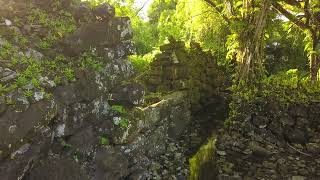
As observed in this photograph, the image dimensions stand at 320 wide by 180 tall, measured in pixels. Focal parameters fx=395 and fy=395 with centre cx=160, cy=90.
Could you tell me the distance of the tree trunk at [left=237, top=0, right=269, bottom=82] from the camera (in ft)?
38.5

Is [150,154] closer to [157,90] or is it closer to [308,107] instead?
[157,90]

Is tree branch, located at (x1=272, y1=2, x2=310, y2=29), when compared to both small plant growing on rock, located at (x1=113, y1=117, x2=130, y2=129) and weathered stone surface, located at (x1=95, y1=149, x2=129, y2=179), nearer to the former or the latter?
small plant growing on rock, located at (x1=113, y1=117, x2=130, y2=129)

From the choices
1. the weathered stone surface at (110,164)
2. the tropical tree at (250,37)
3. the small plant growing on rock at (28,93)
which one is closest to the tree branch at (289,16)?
the tropical tree at (250,37)

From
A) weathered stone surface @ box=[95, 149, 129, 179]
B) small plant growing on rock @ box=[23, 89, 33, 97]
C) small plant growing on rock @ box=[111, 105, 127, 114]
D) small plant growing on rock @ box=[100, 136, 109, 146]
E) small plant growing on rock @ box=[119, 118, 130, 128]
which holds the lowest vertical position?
weathered stone surface @ box=[95, 149, 129, 179]

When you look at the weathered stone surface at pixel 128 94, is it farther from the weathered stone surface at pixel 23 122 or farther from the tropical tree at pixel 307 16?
the tropical tree at pixel 307 16

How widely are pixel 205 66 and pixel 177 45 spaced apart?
4.29ft

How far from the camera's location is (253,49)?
11.9 m

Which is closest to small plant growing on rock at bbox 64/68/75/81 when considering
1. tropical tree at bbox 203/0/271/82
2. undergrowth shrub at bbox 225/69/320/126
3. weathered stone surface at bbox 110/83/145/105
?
weathered stone surface at bbox 110/83/145/105

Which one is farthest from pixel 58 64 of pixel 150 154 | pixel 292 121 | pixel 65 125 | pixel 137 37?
pixel 137 37

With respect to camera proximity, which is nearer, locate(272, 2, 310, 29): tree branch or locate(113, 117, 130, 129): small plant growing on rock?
locate(113, 117, 130, 129): small plant growing on rock

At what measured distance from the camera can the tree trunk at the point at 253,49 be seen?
38.5 feet

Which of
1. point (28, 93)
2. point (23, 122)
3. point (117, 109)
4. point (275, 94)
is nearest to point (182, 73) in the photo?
point (275, 94)

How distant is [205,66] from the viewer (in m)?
13.9

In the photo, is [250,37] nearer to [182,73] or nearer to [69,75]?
[182,73]
